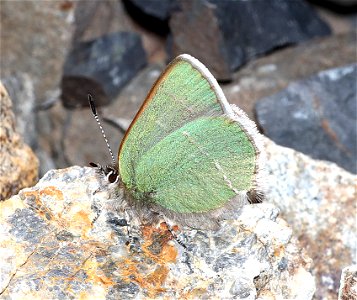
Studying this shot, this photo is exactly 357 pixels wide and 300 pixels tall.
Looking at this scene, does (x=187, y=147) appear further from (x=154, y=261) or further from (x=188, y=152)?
(x=154, y=261)

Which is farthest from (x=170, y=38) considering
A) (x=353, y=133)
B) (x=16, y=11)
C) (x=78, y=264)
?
(x=78, y=264)

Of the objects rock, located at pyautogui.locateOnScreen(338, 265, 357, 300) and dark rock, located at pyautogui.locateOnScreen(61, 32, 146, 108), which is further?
dark rock, located at pyautogui.locateOnScreen(61, 32, 146, 108)

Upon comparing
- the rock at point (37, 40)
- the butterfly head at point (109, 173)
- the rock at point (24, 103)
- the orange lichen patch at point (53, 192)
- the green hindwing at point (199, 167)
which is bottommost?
the rock at point (24, 103)

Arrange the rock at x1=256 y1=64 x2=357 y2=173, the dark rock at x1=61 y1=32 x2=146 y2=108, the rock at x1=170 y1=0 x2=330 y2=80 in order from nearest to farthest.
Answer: the rock at x1=256 y1=64 x2=357 y2=173 < the rock at x1=170 y1=0 x2=330 y2=80 < the dark rock at x1=61 y1=32 x2=146 y2=108

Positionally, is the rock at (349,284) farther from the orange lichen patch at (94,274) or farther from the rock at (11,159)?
→ the rock at (11,159)

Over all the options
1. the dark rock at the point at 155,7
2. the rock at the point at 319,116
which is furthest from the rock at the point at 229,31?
the rock at the point at 319,116

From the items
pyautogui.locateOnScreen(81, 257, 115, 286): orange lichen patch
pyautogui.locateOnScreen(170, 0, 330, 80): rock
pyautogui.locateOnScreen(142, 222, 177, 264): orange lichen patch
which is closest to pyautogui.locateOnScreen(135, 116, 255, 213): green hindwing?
pyautogui.locateOnScreen(142, 222, 177, 264): orange lichen patch

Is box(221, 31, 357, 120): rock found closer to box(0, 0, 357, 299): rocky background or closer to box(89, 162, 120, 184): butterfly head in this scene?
box(0, 0, 357, 299): rocky background

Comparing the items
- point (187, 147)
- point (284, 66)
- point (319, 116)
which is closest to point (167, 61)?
point (284, 66)
